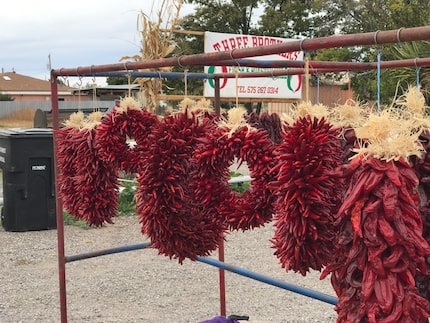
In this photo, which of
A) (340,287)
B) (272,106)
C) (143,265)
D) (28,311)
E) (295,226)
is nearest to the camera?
(340,287)

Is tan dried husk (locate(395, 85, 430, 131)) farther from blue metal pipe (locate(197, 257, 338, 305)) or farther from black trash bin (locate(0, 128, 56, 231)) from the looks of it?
black trash bin (locate(0, 128, 56, 231))

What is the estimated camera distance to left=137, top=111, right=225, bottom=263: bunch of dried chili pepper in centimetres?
274

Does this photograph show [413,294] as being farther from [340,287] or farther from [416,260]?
[340,287]

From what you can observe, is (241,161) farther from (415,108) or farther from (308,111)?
(415,108)

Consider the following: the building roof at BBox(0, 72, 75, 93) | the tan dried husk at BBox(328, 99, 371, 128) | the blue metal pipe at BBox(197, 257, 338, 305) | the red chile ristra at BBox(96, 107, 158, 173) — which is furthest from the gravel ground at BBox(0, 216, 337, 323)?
the building roof at BBox(0, 72, 75, 93)

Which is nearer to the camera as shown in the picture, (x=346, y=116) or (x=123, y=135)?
(x=346, y=116)

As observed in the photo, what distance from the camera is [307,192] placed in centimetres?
201

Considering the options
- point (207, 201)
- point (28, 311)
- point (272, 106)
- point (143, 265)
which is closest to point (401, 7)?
point (272, 106)

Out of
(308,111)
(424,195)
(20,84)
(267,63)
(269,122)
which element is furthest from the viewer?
(20,84)

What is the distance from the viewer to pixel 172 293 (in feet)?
18.7

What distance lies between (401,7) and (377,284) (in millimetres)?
A: 14868

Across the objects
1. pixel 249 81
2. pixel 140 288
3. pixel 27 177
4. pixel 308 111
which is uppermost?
pixel 249 81

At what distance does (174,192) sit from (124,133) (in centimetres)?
71

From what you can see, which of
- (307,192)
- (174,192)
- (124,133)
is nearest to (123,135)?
(124,133)
